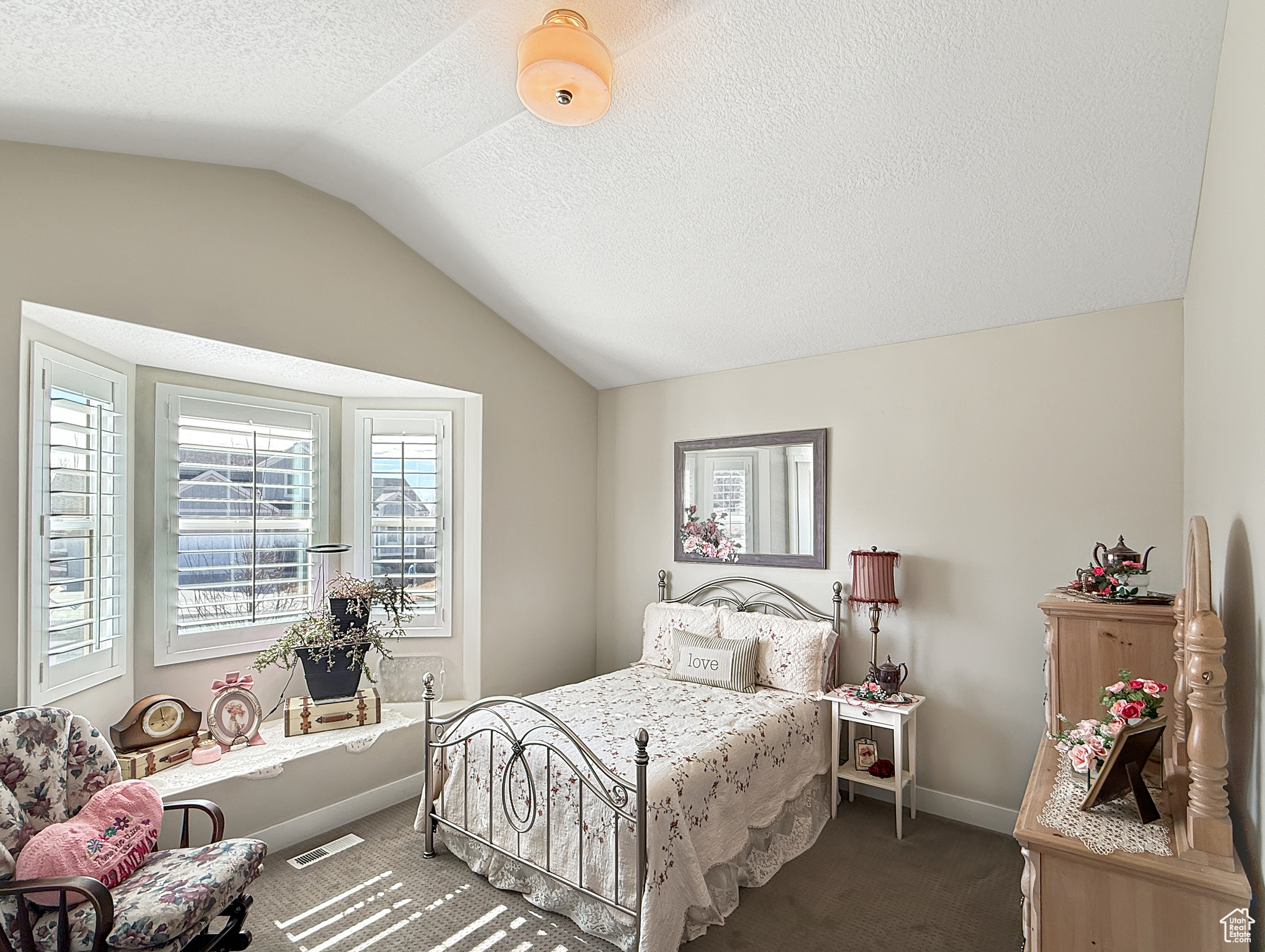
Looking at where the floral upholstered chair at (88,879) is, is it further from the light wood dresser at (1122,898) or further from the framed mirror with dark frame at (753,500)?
the framed mirror with dark frame at (753,500)

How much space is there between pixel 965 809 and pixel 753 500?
6.71 ft

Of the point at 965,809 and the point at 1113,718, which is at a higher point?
the point at 1113,718

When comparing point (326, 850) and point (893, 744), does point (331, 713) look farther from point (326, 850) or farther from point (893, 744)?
point (893, 744)

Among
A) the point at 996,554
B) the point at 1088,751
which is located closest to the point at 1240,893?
the point at 1088,751

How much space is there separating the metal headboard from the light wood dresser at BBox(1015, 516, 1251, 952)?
2.06 metres

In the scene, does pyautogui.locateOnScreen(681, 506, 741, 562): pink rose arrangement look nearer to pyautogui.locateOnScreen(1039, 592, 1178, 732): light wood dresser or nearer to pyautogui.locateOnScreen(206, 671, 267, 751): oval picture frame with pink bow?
pyautogui.locateOnScreen(1039, 592, 1178, 732): light wood dresser

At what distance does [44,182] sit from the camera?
265 cm

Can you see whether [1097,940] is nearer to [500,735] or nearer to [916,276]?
[500,735]

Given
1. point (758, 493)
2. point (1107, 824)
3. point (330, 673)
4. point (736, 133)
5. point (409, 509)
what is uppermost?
point (736, 133)

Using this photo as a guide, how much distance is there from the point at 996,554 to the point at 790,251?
73.9 inches

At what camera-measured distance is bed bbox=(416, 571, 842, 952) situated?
2.51m

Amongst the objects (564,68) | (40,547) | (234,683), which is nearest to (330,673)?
(234,683)

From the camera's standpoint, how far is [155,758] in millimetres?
3225

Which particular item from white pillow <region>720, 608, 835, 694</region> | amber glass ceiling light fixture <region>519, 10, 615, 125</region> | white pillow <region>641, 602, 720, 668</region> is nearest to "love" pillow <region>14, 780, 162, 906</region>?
white pillow <region>641, 602, 720, 668</region>
